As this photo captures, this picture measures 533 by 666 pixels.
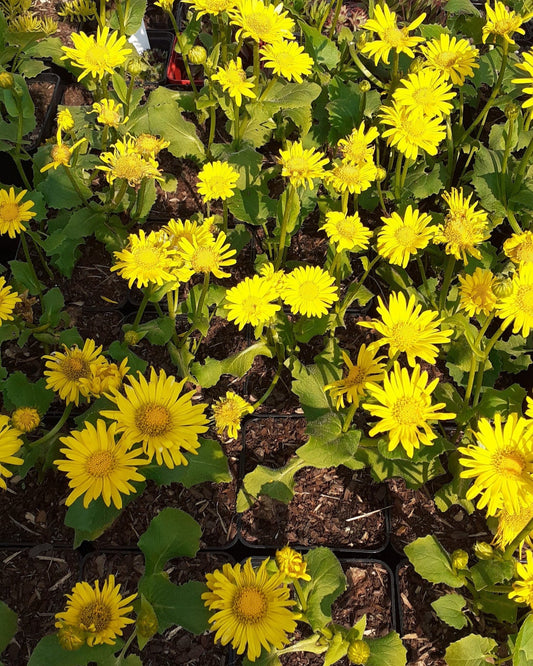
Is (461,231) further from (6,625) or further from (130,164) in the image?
(6,625)

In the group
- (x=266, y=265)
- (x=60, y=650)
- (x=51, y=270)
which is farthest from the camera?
(x=51, y=270)

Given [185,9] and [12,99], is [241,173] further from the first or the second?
[185,9]

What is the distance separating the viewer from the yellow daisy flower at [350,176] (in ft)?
5.91

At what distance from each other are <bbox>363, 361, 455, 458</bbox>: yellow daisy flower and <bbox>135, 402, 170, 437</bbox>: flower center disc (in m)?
0.51

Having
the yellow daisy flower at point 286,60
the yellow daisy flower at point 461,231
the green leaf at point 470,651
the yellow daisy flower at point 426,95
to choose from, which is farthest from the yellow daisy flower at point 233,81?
the green leaf at point 470,651

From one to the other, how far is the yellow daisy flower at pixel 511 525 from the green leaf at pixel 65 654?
3.33 feet

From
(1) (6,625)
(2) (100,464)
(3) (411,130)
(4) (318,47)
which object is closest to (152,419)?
(2) (100,464)

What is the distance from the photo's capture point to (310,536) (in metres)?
1.95

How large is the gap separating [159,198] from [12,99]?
0.67m

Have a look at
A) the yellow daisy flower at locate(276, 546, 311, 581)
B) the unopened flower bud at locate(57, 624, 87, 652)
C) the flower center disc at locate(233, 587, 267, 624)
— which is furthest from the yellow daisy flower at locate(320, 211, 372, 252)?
the unopened flower bud at locate(57, 624, 87, 652)

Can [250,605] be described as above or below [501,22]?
below

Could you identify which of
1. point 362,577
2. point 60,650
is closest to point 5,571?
point 60,650

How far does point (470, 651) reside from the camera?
164cm

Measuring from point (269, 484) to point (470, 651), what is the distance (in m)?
0.71
